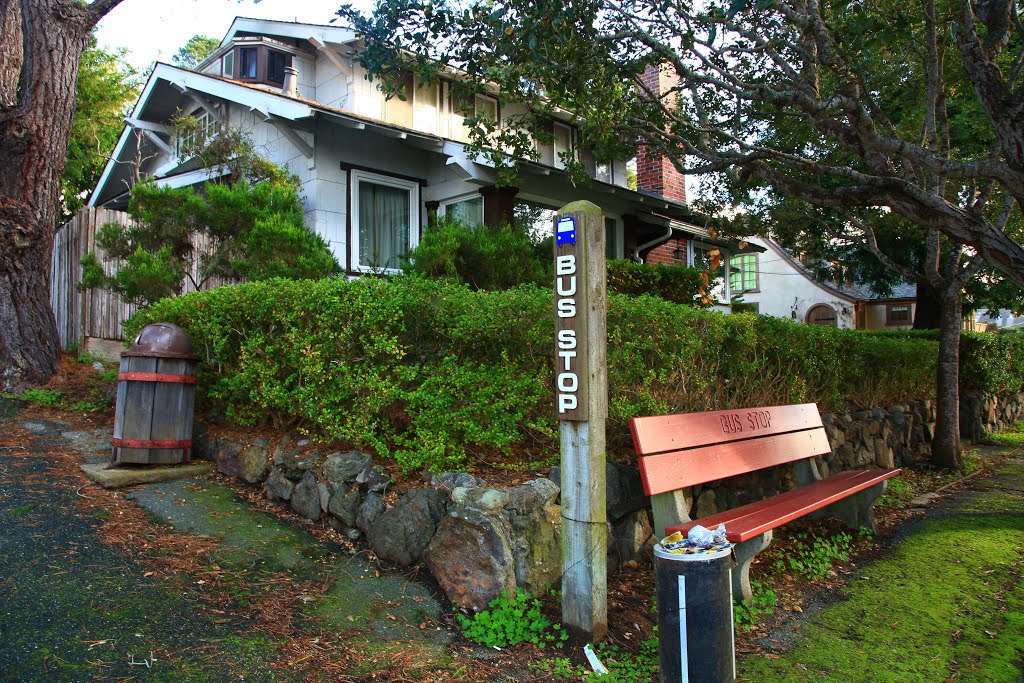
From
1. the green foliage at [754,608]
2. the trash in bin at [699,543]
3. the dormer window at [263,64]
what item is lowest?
the green foliage at [754,608]

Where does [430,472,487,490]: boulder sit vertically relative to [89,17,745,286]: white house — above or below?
below

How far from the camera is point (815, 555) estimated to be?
543 cm

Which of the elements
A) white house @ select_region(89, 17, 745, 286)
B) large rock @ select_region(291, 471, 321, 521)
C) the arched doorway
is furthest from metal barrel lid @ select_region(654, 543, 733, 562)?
the arched doorway

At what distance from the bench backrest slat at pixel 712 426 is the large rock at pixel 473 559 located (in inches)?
37.8

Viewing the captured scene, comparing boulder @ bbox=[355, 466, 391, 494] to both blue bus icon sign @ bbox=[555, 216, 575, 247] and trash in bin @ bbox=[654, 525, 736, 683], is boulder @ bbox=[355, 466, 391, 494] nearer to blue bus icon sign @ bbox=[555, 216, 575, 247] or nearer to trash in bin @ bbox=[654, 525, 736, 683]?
blue bus icon sign @ bbox=[555, 216, 575, 247]

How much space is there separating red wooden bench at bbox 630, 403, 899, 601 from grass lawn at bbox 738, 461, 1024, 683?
57cm

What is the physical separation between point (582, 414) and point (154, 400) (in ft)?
11.7

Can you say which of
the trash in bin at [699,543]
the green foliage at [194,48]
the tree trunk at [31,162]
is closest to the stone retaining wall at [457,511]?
the trash in bin at [699,543]

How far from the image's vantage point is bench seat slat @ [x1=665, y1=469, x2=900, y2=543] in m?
3.91

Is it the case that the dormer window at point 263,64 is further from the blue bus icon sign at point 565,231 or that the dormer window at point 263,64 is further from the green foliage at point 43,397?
the blue bus icon sign at point 565,231

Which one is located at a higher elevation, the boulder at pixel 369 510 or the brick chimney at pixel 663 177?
the brick chimney at pixel 663 177

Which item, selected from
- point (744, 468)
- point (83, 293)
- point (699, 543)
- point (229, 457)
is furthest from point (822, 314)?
point (699, 543)

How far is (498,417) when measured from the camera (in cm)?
471

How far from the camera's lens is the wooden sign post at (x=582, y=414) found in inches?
146
